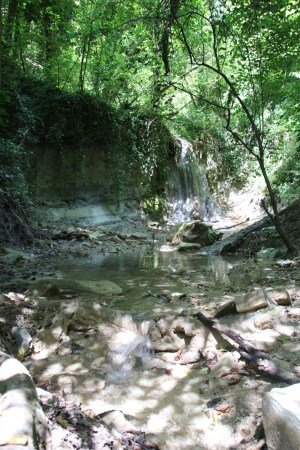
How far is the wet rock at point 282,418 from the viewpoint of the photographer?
1474 mm

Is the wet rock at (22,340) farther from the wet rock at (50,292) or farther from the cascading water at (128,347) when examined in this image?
the wet rock at (50,292)

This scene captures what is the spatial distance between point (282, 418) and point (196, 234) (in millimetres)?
7794

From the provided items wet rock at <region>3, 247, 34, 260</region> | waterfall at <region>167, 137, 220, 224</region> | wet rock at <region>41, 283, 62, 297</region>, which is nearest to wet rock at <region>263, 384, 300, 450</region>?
wet rock at <region>41, 283, 62, 297</region>

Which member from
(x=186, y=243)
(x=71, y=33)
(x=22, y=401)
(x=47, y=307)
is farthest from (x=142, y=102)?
(x=22, y=401)

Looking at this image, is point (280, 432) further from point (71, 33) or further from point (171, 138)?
point (171, 138)

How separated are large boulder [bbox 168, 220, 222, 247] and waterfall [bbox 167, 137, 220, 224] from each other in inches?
141

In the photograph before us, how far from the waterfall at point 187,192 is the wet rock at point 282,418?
11.6 meters

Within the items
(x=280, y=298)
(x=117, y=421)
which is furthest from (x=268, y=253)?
(x=117, y=421)

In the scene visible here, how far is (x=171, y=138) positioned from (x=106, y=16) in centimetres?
583

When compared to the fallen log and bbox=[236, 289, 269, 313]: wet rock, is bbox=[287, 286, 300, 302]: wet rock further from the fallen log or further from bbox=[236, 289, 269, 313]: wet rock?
the fallen log

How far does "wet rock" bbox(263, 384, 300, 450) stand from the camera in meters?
1.47

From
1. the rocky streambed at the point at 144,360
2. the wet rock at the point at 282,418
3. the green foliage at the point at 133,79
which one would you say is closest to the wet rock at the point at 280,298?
the rocky streambed at the point at 144,360

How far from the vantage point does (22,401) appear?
157 cm

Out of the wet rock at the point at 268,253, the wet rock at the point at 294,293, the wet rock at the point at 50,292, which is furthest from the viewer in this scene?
the wet rock at the point at 268,253
